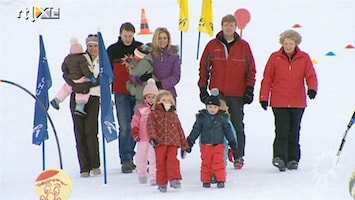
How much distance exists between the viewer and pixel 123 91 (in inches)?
378

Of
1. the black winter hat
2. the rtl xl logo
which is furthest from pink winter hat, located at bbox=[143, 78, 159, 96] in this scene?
the rtl xl logo

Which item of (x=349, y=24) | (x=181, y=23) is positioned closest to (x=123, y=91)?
(x=181, y=23)

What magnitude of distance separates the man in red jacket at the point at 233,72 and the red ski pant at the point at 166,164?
112 centimetres

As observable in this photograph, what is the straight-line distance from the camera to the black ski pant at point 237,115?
948 cm

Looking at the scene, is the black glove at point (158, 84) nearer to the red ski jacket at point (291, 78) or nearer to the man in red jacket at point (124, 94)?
the man in red jacket at point (124, 94)

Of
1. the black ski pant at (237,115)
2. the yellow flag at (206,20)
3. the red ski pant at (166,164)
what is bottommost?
the red ski pant at (166,164)

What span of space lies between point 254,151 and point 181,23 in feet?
18.8

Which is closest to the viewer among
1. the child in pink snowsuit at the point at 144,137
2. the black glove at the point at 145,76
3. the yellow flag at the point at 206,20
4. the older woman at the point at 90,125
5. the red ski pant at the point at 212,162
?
the red ski pant at the point at 212,162

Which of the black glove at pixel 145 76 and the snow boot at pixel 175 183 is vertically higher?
the black glove at pixel 145 76

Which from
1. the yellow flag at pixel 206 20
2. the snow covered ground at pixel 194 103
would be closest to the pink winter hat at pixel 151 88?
the snow covered ground at pixel 194 103

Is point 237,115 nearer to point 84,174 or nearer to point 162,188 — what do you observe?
point 162,188

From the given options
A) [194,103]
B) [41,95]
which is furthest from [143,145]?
[194,103]

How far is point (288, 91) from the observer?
30.6 ft

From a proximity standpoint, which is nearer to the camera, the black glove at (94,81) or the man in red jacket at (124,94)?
the black glove at (94,81)
